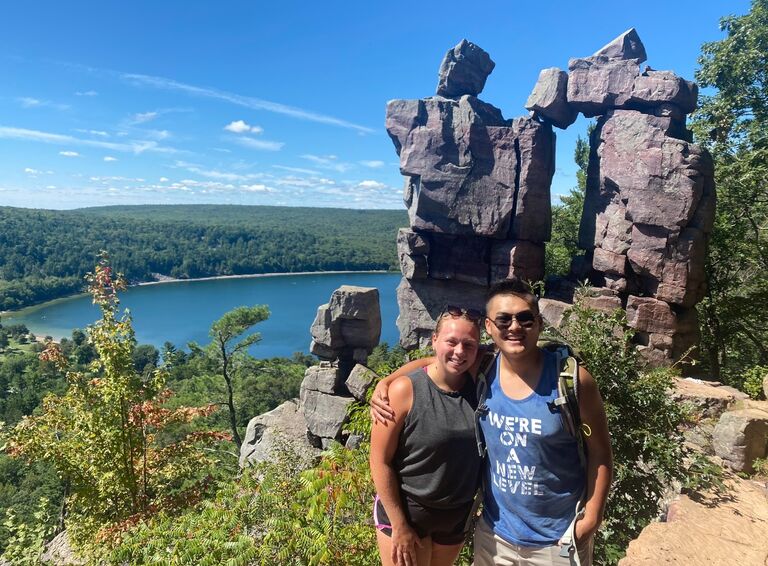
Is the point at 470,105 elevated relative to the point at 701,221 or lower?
elevated

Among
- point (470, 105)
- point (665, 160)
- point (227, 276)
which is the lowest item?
point (227, 276)

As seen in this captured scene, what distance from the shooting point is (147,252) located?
106250mm

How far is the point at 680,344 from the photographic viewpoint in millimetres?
15469

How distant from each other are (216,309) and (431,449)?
81.3 metres

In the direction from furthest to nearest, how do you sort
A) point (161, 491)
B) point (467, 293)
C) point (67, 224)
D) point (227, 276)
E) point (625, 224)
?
point (67, 224) → point (227, 276) → point (467, 293) → point (625, 224) → point (161, 491)

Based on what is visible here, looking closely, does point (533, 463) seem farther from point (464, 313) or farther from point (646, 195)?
point (646, 195)

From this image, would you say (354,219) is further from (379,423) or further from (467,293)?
(379,423)

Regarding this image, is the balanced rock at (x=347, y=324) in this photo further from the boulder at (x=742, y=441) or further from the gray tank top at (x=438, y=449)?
the gray tank top at (x=438, y=449)

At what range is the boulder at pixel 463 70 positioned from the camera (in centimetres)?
2158

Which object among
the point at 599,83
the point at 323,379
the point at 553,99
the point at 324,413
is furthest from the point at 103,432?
the point at 599,83

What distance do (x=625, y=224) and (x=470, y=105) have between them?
27.7 ft

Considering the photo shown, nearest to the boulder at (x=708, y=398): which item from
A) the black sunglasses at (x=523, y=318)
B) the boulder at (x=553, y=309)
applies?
the black sunglasses at (x=523, y=318)

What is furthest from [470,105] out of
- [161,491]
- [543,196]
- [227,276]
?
[227,276]

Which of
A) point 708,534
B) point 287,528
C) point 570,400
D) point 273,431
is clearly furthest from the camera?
point 273,431
